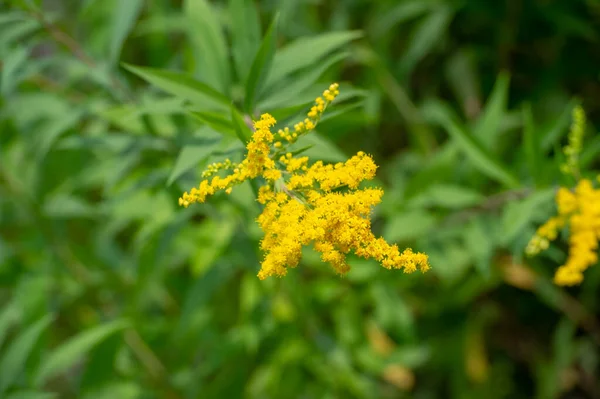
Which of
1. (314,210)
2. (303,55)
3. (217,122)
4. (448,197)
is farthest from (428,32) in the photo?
(314,210)

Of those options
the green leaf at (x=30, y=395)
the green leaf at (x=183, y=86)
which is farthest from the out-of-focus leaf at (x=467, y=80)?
the green leaf at (x=30, y=395)

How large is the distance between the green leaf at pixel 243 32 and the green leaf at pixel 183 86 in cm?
20

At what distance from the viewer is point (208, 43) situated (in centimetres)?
190

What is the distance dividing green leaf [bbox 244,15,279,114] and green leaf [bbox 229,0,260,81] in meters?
0.22

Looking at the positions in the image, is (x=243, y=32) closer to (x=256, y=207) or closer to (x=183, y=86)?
(x=183, y=86)

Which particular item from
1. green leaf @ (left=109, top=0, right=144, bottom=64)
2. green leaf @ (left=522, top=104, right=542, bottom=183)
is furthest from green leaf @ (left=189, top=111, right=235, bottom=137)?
green leaf @ (left=522, top=104, right=542, bottom=183)

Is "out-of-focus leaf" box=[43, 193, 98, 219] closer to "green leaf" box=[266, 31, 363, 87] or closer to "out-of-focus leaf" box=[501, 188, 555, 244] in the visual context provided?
"green leaf" box=[266, 31, 363, 87]

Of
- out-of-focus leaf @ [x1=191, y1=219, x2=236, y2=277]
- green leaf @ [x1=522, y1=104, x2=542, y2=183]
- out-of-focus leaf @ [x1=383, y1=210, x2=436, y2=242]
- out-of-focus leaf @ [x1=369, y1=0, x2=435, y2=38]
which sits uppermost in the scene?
out-of-focus leaf @ [x1=369, y1=0, x2=435, y2=38]

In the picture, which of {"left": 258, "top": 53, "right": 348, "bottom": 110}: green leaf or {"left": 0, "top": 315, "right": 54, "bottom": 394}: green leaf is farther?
{"left": 0, "top": 315, "right": 54, "bottom": 394}: green leaf

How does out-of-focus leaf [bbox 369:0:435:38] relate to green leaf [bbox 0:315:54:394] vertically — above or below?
above

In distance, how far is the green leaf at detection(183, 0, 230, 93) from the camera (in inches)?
74.3

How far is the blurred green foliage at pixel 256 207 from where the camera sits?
1976 millimetres

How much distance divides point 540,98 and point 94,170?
2401 mm

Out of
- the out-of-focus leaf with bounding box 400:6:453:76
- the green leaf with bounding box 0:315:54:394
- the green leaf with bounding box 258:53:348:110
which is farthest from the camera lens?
the out-of-focus leaf with bounding box 400:6:453:76
